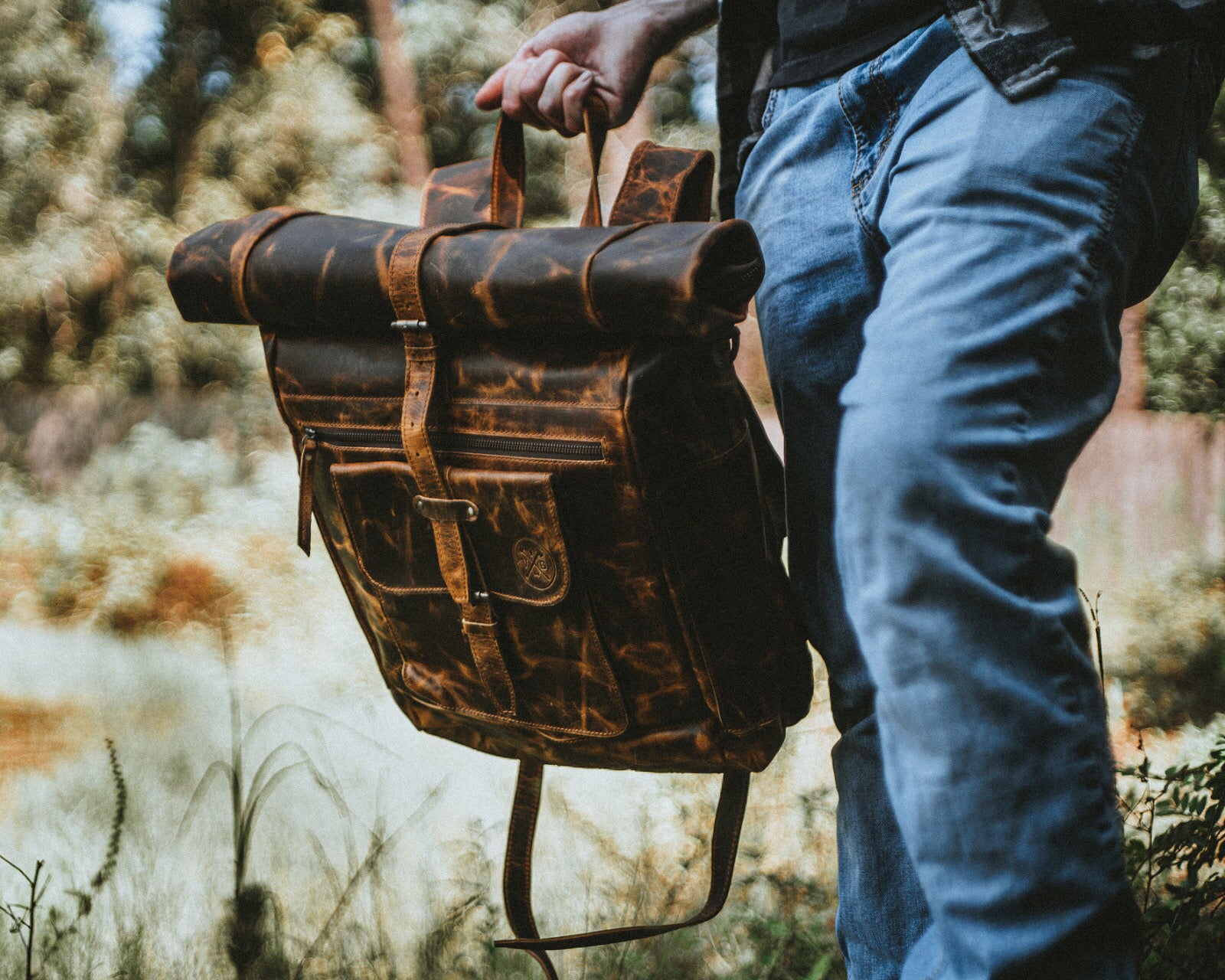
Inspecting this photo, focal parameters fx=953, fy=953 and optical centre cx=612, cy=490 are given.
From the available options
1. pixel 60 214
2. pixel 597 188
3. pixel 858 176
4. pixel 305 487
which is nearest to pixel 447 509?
pixel 305 487

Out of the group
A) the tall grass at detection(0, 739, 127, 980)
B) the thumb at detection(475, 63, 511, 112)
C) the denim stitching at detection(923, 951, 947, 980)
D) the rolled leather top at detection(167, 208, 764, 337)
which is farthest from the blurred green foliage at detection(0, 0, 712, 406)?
the denim stitching at detection(923, 951, 947, 980)

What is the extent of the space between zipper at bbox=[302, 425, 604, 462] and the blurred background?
66 cm

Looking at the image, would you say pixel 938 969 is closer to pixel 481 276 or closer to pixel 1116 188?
pixel 1116 188

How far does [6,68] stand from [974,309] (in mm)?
7466

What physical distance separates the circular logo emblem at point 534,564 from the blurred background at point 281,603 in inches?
30.0

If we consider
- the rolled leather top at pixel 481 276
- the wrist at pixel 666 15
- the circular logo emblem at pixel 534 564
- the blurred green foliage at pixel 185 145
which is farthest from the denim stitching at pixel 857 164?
the blurred green foliage at pixel 185 145

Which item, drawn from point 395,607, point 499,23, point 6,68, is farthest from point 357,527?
point 6,68

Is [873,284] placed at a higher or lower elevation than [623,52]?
lower

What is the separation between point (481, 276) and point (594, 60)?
39 cm

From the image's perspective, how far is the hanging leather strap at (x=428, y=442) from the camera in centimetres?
104

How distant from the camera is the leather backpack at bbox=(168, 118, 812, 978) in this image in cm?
95

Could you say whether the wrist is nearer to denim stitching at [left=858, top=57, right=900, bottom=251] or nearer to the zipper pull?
denim stitching at [left=858, top=57, right=900, bottom=251]

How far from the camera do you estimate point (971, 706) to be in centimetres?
68

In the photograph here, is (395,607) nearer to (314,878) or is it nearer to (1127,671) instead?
(314,878)
